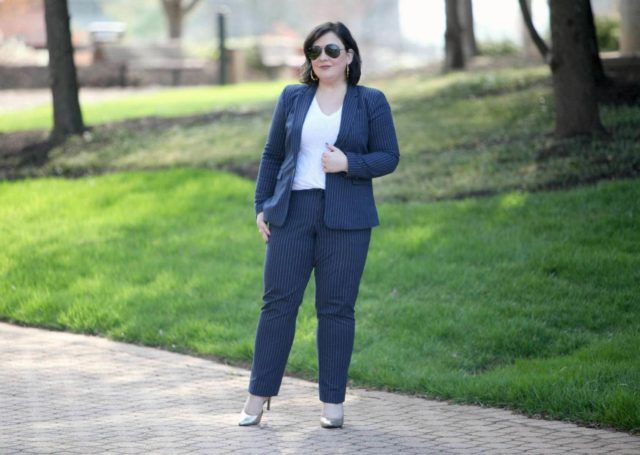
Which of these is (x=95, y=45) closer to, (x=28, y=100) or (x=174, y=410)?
(x=28, y=100)

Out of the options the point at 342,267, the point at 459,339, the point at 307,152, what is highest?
the point at 307,152

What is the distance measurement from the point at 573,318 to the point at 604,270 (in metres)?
0.99

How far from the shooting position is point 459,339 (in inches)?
309

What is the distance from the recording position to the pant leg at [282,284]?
18.9ft

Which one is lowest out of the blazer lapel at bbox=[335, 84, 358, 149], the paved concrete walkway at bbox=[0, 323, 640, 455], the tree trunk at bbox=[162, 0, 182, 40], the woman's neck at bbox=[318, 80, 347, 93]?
the paved concrete walkway at bbox=[0, 323, 640, 455]

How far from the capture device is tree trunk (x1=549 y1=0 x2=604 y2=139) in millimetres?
12281

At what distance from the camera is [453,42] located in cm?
2130

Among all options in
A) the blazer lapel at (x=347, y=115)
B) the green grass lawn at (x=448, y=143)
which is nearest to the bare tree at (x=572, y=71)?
the green grass lawn at (x=448, y=143)

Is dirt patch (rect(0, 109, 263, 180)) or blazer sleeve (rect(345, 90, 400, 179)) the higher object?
blazer sleeve (rect(345, 90, 400, 179))

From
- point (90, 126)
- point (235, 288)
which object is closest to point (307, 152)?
point (235, 288)

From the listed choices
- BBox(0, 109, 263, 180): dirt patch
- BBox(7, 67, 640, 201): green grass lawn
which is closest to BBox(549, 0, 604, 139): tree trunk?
BBox(7, 67, 640, 201): green grass lawn

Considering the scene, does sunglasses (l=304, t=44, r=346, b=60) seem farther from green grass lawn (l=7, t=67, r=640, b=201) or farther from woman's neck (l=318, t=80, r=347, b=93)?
green grass lawn (l=7, t=67, r=640, b=201)

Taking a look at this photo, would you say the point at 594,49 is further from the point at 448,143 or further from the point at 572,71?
the point at 448,143

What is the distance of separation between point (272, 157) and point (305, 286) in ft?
2.22
